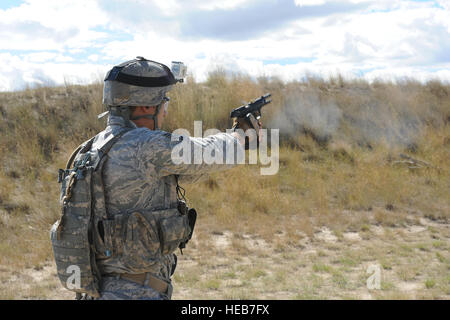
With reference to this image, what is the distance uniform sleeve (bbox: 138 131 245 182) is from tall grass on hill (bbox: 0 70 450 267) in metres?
4.02

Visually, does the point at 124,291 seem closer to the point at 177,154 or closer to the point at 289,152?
the point at 177,154

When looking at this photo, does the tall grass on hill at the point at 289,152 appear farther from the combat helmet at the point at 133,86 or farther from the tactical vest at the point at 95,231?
the combat helmet at the point at 133,86

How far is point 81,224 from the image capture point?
2158mm

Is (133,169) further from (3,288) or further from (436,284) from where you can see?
(436,284)

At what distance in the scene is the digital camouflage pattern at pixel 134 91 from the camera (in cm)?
223

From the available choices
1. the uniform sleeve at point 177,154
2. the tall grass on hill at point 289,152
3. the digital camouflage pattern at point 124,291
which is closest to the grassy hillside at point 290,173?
the tall grass on hill at point 289,152

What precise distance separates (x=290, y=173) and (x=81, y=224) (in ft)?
22.6

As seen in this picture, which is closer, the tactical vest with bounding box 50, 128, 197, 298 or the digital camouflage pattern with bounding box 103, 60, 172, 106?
the tactical vest with bounding box 50, 128, 197, 298

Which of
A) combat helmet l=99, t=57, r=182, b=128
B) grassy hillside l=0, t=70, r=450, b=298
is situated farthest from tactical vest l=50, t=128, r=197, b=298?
grassy hillside l=0, t=70, r=450, b=298

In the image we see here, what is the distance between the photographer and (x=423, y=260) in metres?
5.36

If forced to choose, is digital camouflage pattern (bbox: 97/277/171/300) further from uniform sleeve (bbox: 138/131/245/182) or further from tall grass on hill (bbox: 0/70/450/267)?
tall grass on hill (bbox: 0/70/450/267)

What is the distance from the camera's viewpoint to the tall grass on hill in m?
6.92
